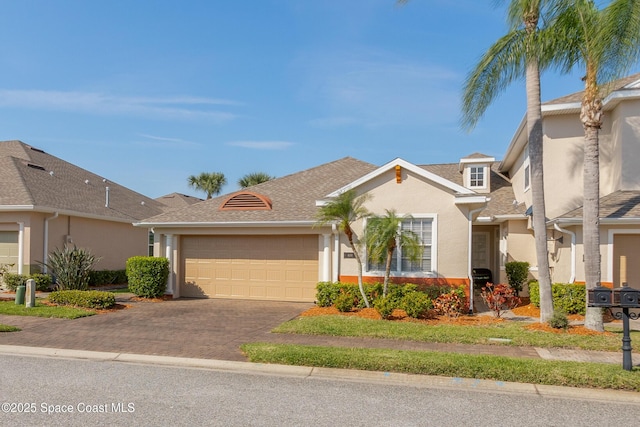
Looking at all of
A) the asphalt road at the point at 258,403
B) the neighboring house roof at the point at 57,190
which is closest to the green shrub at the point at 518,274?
the asphalt road at the point at 258,403

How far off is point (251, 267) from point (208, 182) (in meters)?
24.4

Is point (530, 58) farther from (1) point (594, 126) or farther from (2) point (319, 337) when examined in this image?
(2) point (319, 337)

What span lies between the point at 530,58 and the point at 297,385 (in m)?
9.26

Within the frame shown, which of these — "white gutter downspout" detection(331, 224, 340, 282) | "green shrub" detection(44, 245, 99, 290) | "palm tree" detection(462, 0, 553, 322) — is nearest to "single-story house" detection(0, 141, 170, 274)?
"green shrub" detection(44, 245, 99, 290)

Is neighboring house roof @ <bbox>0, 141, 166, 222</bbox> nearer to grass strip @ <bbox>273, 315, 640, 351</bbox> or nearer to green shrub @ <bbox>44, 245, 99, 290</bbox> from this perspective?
green shrub @ <bbox>44, 245, 99, 290</bbox>

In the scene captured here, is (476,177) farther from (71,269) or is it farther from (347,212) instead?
(71,269)

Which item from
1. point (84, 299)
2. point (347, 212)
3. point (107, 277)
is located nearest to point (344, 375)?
point (347, 212)

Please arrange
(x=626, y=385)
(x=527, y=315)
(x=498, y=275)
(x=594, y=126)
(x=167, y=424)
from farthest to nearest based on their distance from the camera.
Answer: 1. (x=498, y=275)
2. (x=527, y=315)
3. (x=594, y=126)
4. (x=626, y=385)
5. (x=167, y=424)

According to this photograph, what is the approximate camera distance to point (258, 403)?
5.95 metres

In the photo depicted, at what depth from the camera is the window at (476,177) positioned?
20.2 meters

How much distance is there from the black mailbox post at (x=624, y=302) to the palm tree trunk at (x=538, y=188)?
3598 millimetres

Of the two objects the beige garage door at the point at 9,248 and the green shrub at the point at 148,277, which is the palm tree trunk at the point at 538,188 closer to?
the green shrub at the point at 148,277

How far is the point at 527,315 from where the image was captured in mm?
13281

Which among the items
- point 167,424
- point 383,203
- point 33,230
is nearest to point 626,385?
→ point 167,424
